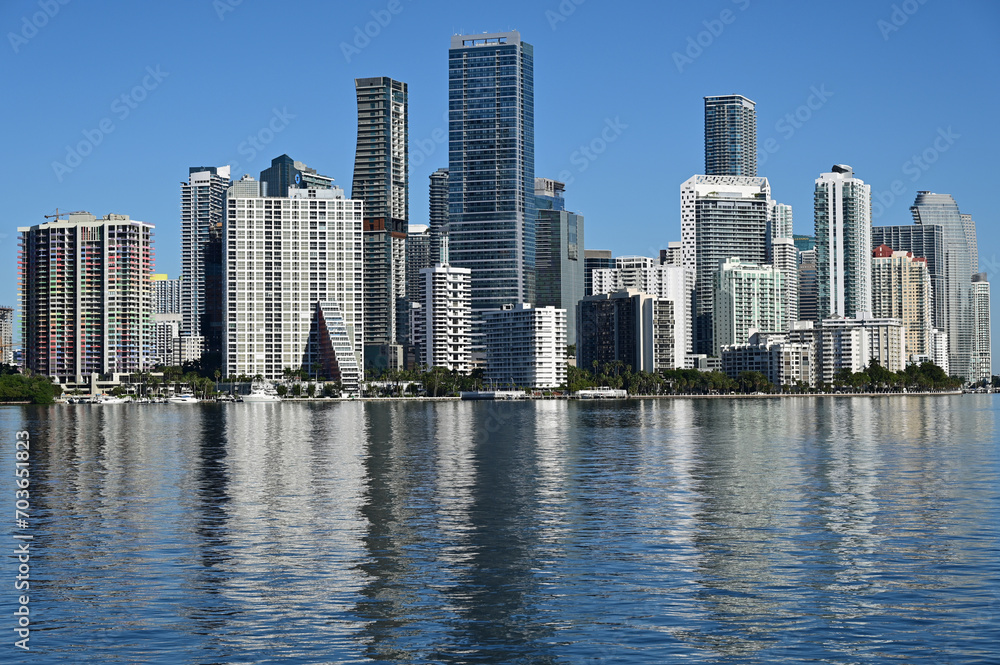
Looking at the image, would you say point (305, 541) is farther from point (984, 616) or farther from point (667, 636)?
point (984, 616)

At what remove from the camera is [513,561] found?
49719mm

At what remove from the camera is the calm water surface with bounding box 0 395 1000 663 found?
122ft

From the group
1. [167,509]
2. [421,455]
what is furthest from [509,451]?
[167,509]

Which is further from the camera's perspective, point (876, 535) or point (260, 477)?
point (260, 477)

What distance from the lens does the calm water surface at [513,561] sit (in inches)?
1460

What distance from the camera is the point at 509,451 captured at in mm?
112688

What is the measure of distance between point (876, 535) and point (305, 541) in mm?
27285

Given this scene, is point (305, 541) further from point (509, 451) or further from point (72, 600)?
point (509, 451)

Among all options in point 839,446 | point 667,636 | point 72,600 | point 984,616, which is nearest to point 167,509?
point 72,600

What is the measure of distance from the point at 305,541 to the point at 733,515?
76.0 feet

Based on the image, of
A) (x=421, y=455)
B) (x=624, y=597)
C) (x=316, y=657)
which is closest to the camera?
(x=316, y=657)

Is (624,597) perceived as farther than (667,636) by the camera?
Yes

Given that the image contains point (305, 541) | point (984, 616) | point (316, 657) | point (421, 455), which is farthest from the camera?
point (421, 455)

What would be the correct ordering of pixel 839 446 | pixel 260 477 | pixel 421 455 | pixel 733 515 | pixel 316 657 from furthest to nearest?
pixel 839 446, pixel 421 455, pixel 260 477, pixel 733 515, pixel 316 657
